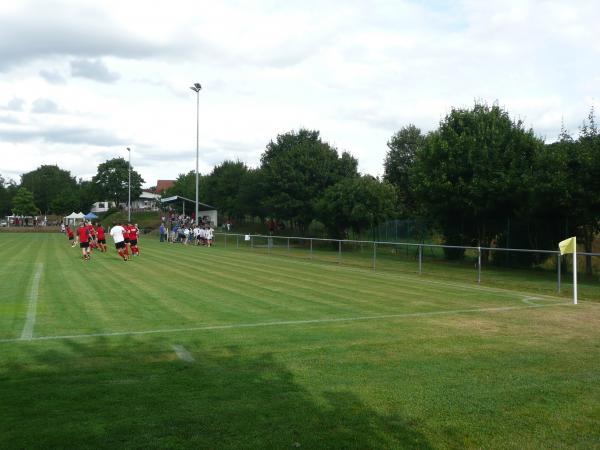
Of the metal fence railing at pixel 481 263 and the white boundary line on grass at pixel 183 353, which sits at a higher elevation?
the metal fence railing at pixel 481 263

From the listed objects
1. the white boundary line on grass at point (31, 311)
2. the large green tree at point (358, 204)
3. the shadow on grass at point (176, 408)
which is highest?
the large green tree at point (358, 204)

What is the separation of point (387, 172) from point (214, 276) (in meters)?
47.7

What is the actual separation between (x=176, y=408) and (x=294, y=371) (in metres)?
1.80

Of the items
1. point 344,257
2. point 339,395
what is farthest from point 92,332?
point 344,257

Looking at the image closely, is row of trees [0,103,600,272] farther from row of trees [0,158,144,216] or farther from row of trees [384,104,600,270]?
row of trees [0,158,144,216]

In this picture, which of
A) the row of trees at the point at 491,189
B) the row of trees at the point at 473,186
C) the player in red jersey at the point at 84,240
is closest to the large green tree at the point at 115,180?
the row of trees at the point at 473,186

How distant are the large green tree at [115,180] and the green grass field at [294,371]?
365ft

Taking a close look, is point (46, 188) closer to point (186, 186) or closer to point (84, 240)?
point (186, 186)

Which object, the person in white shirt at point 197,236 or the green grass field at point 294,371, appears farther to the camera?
the person in white shirt at point 197,236

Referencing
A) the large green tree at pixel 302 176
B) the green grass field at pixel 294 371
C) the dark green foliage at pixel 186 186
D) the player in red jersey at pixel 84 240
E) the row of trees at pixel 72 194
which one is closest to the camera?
the green grass field at pixel 294 371

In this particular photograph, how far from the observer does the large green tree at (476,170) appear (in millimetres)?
26469

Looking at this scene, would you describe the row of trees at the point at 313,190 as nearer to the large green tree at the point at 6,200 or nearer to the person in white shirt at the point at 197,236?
the person in white shirt at the point at 197,236

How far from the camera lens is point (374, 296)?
14.8 metres

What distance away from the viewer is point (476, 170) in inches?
1065
